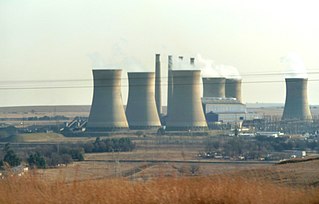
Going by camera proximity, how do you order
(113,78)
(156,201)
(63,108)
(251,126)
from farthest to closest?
(63,108), (251,126), (113,78), (156,201)

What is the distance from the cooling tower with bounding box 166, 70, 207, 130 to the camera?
3697cm

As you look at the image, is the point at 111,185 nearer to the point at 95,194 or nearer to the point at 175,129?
the point at 95,194

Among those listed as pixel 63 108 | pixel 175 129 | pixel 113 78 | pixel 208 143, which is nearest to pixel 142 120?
pixel 175 129

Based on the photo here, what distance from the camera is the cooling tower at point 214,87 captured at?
1951 inches

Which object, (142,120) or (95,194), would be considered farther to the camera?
(142,120)

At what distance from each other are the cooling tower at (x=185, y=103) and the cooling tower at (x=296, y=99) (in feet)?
15.1

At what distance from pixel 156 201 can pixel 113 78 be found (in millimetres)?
30406

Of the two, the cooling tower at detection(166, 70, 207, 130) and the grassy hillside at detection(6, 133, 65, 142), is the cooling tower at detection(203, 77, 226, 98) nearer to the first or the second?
the cooling tower at detection(166, 70, 207, 130)

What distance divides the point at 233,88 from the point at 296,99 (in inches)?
422

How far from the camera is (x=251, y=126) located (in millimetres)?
53281

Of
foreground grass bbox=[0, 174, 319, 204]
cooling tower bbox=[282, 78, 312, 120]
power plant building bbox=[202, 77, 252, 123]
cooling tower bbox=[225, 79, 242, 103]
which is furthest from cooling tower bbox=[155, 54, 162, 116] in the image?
foreground grass bbox=[0, 174, 319, 204]

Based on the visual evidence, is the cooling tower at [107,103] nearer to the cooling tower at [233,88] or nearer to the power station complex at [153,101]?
the power station complex at [153,101]

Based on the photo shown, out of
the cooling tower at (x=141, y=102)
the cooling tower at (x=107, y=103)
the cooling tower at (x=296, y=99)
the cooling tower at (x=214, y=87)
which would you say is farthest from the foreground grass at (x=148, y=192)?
the cooling tower at (x=214, y=87)

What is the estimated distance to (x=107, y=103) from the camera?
122ft
